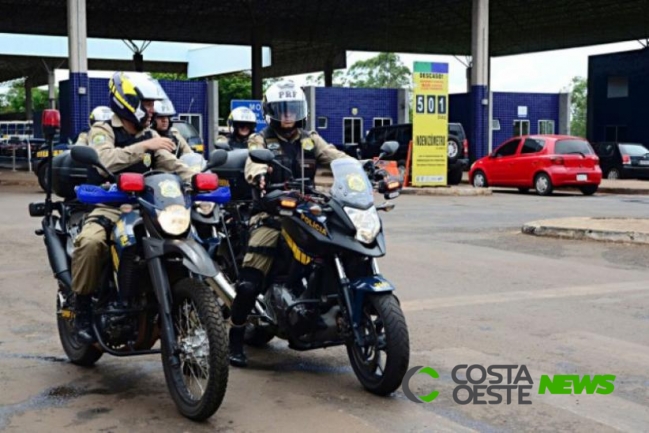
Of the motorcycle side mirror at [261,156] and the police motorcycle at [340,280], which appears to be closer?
the police motorcycle at [340,280]

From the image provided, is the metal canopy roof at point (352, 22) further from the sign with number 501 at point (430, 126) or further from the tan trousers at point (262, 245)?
the tan trousers at point (262, 245)

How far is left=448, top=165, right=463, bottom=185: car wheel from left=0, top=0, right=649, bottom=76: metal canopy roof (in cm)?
1411

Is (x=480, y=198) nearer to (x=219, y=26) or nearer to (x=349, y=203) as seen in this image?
(x=349, y=203)

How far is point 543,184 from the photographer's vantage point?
2431cm

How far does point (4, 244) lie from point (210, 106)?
23029 mm

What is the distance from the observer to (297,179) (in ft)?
19.7

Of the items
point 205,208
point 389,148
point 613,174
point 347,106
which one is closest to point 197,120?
point 347,106

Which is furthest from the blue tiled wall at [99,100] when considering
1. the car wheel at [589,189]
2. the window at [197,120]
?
the car wheel at [589,189]

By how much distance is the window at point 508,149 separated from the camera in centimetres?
2570

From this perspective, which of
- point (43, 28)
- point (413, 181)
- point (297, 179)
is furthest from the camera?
point (43, 28)

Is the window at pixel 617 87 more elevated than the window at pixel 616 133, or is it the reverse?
the window at pixel 617 87

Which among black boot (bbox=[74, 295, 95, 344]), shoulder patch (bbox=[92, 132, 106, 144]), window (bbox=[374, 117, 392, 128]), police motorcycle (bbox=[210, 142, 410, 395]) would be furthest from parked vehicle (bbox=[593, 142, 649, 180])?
black boot (bbox=[74, 295, 95, 344])

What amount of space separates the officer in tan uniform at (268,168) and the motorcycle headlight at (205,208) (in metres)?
0.36

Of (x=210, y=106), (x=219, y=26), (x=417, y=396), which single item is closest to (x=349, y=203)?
(x=417, y=396)
